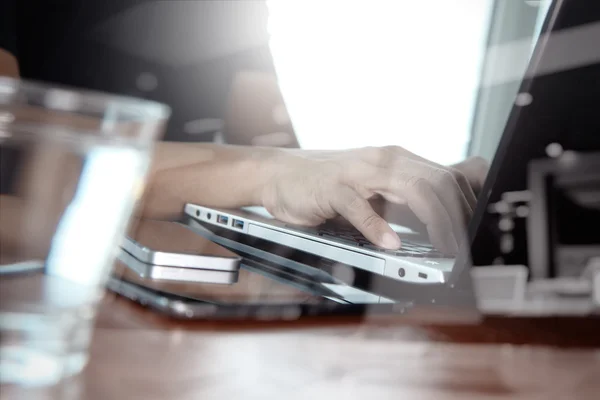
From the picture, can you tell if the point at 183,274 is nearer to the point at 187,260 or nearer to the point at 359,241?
the point at 187,260

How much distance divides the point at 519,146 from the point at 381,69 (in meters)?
0.40

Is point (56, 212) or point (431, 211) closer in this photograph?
point (56, 212)

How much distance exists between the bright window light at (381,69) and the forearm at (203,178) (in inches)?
4.0

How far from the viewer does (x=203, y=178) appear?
0.59 meters

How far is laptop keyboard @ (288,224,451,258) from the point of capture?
44 centimetres

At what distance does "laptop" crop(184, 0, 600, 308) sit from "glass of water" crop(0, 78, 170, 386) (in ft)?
0.79

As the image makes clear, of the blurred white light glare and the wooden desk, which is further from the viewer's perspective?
the blurred white light glare

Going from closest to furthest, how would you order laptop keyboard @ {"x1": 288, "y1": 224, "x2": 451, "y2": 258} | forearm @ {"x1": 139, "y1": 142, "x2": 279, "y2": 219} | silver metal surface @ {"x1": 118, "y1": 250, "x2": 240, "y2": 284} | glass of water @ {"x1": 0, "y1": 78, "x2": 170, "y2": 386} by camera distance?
glass of water @ {"x1": 0, "y1": 78, "x2": 170, "y2": 386} < silver metal surface @ {"x1": 118, "y1": 250, "x2": 240, "y2": 284} < laptop keyboard @ {"x1": 288, "y1": 224, "x2": 451, "y2": 258} < forearm @ {"x1": 139, "y1": 142, "x2": 279, "y2": 219}

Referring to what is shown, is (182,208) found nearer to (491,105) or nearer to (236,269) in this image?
(236,269)

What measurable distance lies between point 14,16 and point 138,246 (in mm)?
461

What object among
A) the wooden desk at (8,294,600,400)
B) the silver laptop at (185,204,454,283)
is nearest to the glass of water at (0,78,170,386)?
the wooden desk at (8,294,600,400)

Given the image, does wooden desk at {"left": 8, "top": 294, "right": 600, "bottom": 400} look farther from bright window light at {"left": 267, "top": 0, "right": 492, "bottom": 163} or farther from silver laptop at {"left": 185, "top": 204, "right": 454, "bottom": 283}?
bright window light at {"left": 267, "top": 0, "right": 492, "bottom": 163}

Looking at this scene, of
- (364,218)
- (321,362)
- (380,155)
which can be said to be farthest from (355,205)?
(321,362)

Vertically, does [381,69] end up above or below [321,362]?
above
